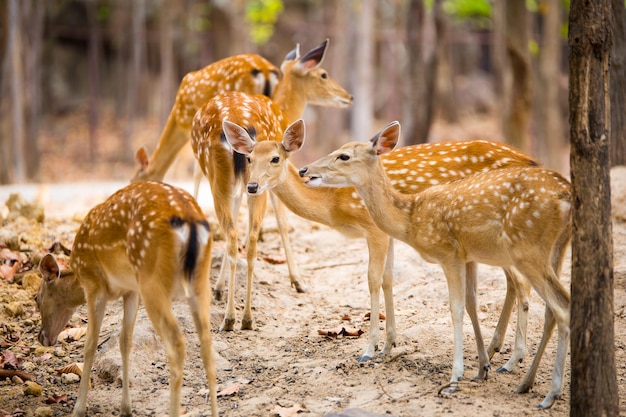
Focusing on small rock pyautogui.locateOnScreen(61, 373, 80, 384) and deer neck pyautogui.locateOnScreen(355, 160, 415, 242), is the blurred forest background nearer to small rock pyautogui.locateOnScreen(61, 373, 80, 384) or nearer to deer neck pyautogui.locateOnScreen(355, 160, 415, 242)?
deer neck pyautogui.locateOnScreen(355, 160, 415, 242)

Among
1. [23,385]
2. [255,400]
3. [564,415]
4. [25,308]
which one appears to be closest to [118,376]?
[23,385]

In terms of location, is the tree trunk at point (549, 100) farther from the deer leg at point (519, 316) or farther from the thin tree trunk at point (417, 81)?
the deer leg at point (519, 316)

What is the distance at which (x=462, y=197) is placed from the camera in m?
5.67

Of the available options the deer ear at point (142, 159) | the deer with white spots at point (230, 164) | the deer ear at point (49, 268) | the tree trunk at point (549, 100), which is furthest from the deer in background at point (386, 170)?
the tree trunk at point (549, 100)

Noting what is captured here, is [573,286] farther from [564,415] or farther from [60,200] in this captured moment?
[60,200]

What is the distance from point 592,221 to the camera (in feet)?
15.3

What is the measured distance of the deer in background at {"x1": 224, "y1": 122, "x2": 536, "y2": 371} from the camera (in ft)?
21.0

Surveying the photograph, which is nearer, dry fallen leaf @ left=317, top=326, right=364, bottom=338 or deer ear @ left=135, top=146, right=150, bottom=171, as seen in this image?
dry fallen leaf @ left=317, top=326, right=364, bottom=338

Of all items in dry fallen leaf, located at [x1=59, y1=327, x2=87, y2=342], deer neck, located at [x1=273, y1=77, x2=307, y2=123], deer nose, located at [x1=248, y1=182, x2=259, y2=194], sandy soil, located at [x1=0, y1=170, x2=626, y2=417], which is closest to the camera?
sandy soil, located at [x1=0, y1=170, x2=626, y2=417]

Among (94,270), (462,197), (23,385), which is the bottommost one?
(23,385)

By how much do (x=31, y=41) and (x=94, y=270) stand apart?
15066mm

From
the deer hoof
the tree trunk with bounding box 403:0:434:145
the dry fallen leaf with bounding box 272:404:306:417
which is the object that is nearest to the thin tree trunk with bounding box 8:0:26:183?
the tree trunk with bounding box 403:0:434:145

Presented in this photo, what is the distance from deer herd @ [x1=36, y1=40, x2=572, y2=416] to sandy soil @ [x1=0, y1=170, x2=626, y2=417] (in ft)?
0.70

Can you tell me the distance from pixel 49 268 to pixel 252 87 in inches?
137
